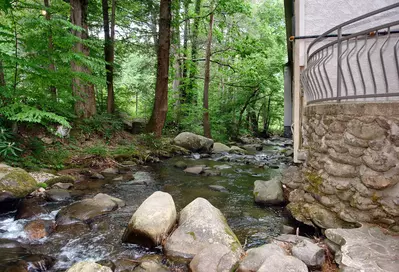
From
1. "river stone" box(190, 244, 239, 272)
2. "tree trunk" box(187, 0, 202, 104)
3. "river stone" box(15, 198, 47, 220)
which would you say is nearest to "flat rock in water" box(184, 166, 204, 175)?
"river stone" box(15, 198, 47, 220)

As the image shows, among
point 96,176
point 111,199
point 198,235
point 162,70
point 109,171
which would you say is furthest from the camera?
point 162,70

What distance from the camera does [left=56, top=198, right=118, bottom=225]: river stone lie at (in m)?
4.31

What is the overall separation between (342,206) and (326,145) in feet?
2.71

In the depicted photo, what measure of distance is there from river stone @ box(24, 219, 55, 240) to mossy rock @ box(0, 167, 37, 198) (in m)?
1.06

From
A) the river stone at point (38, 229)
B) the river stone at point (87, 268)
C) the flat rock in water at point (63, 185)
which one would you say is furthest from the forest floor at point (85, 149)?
the river stone at point (87, 268)

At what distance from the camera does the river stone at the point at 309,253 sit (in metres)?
2.94

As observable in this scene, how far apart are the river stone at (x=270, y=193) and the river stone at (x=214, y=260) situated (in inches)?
91.3

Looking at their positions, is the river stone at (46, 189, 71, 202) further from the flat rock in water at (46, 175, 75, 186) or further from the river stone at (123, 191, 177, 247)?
the river stone at (123, 191, 177, 247)

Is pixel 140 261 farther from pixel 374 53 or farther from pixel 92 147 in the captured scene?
pixel 92 147

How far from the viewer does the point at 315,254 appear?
2971 millimetres

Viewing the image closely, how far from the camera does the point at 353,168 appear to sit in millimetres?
3361

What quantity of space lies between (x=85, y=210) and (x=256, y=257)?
116 inches

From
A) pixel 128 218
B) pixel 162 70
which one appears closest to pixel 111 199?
pixel 128 218

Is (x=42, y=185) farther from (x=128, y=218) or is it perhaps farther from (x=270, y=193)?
(x=270, y=193)
